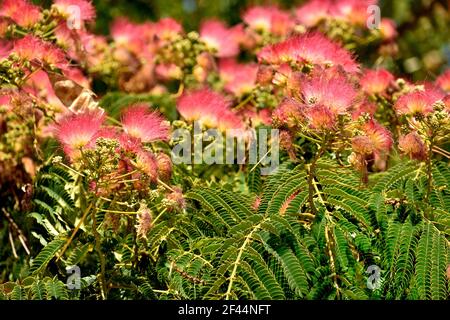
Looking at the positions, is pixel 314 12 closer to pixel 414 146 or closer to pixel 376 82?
pixel 376 82

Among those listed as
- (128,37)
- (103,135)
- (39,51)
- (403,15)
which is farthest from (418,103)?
(403,15)

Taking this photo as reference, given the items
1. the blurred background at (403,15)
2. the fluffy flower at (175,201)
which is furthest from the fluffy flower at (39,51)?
the blurred background at (403,15)

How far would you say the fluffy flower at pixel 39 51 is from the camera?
12.6 ft

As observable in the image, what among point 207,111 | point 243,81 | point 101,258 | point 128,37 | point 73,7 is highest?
point 128,37

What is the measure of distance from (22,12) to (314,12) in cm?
157

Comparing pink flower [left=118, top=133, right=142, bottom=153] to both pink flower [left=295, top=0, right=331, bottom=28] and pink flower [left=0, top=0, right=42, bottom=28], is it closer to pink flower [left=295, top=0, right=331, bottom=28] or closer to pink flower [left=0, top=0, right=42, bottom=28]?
pink flower [left=0, top=0, right=42, bottom=28]

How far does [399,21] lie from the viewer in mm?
7652

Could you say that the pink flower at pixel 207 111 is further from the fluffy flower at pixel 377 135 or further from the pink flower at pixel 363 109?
the fluffy flower at pixel 377 135

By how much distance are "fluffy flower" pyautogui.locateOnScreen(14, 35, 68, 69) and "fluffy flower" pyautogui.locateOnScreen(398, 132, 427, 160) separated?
133 centimetres

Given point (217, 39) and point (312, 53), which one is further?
point (217, 39)

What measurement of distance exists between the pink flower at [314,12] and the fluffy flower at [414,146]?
5.66 feet

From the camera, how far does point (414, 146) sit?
136 inches

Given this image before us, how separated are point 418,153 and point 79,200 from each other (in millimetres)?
1273
